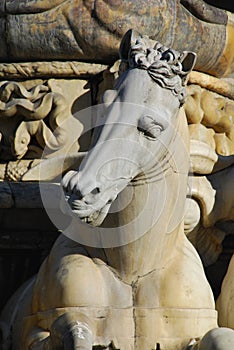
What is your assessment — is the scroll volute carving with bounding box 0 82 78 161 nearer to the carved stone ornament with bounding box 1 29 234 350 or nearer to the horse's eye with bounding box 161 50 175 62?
the carved stone ornament with bounding box 1 29 234 350

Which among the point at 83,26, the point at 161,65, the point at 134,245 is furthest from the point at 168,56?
the point at 83,26

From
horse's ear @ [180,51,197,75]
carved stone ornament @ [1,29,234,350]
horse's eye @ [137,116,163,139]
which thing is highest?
horse's ear @ [180,51,197,75]

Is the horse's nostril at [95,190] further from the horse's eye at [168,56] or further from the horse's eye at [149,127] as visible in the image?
the horse's eye at [168,56]

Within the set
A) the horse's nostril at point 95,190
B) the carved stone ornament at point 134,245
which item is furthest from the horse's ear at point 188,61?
the horse's nostril at point 95,190

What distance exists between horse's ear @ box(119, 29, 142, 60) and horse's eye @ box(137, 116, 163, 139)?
369 mm

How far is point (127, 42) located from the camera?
21.9 feet

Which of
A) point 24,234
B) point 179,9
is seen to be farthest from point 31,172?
point 179,9

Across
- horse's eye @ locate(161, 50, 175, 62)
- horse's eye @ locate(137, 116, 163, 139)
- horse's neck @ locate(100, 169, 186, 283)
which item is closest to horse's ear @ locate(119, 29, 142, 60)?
horse's eye @ locate(161, 50, 175, 62)

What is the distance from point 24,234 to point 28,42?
3.11 feet

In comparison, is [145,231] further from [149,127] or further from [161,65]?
[161,65]

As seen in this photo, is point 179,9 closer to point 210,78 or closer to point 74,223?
point 210,78

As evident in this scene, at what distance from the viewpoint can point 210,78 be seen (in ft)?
26.1

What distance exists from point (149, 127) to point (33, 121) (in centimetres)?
135

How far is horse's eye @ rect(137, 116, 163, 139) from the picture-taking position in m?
6.45
